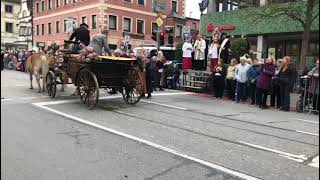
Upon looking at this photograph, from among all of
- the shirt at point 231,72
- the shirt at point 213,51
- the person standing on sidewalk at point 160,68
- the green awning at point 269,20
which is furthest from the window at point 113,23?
the green awning at point 269,20

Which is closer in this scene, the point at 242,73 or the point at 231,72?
the point at 242,73

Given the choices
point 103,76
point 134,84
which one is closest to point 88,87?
point 103,76

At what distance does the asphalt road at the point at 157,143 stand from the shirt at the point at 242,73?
2659mm

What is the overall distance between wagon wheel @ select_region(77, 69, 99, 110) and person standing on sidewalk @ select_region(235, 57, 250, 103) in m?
5.38

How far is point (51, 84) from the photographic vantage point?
13.8 m

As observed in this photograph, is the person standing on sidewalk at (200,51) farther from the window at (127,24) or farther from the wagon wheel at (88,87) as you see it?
the window at (127,24)

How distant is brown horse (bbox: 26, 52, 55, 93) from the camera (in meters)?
14.5

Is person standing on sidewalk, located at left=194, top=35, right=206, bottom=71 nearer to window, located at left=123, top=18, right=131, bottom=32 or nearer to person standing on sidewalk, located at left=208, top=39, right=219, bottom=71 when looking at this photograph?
person standing on sidewalk, located at left=208, top=39, right=219, bottom=71

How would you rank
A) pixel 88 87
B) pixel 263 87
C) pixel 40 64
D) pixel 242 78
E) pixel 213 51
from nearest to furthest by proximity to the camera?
pixel 88 87 → pixel 263 87 → pixel 40 64 → pixel 242 78 → pixel 213 51

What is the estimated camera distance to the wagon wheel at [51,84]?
540 inches

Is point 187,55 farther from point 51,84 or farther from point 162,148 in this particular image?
point 162,148

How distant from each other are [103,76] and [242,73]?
539cm

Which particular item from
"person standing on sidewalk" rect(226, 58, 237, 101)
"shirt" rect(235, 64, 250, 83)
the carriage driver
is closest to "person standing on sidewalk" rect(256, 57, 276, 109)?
"shirt" rect(235, 64, 250, 83)

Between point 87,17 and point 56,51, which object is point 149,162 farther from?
point 87,17
